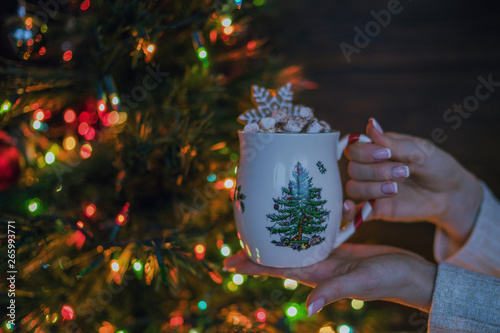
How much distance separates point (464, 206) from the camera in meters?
1.02

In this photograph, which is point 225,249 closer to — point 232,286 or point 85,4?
point 232,286

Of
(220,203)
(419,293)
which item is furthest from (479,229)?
(220,203)

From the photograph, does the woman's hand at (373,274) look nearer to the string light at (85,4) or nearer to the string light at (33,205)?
the string light at (33,205)

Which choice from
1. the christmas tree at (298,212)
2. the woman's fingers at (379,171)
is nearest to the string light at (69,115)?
the christmas tree at (298,212)

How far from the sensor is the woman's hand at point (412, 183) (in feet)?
2.69

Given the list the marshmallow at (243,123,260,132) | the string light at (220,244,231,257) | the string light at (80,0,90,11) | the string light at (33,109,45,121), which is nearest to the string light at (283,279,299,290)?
the string light at (220,244,231,257)

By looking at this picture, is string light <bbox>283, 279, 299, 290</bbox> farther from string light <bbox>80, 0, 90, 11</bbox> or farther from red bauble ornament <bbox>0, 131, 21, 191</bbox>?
string light <bbox>80, 0, 90, 11</bbox>

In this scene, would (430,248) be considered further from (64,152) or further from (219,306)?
(64,152)

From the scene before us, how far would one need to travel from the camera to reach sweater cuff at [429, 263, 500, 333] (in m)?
0.70

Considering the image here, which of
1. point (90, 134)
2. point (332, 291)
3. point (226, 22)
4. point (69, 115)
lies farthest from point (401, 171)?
point (69, 115)

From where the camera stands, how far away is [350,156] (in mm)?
882

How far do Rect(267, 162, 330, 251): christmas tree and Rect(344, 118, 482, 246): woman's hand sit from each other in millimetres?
205

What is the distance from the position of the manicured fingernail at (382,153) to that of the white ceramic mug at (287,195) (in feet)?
0.38

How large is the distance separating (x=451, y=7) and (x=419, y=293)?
3.51ft
